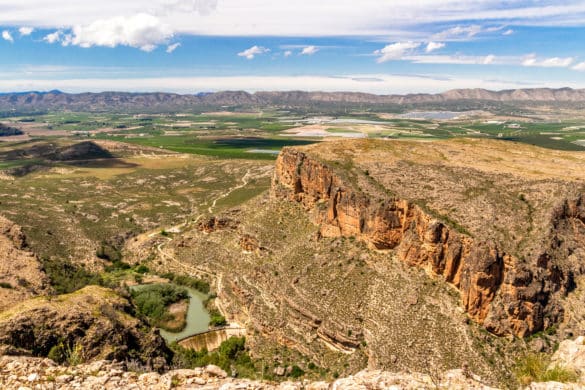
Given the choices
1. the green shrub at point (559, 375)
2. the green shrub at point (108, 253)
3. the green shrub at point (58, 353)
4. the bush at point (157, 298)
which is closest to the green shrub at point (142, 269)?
the green shrub at point (108, 253)

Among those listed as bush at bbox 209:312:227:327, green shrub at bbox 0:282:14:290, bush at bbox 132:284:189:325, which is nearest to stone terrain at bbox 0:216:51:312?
green shrub at bbox 0:282:14:290

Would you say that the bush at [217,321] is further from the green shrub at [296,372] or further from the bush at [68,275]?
the bush at [68,275]

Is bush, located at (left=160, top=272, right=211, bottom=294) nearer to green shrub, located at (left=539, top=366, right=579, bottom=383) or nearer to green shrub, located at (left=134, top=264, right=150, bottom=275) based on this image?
green shrub, located at (left=134, top=264, right=150, bottom=275)

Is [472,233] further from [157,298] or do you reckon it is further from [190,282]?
[157,298]

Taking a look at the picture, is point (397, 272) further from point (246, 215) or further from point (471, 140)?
point (471, 140)

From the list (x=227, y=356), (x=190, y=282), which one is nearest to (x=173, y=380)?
(x=227, y=356)
